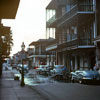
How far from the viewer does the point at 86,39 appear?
2962 centimetres

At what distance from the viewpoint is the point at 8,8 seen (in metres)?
6.73

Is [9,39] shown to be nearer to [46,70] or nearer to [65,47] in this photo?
[65,47]

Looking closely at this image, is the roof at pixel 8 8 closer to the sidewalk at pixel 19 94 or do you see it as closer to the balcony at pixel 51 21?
the sidewalk at pixel 19 94

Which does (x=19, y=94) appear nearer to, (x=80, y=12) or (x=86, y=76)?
(x=86, y=76)

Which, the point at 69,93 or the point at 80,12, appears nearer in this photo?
the point at 69,93

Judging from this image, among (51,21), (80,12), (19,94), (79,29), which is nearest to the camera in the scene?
(19,94)

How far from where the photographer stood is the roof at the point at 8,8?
6277 millimetres

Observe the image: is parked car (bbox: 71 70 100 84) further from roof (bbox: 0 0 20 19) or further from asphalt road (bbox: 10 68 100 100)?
roof (bbox: 0 0 20 19)

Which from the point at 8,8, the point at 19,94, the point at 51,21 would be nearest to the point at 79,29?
the point at 51,21

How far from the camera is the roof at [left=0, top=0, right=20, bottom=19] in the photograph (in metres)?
6.28

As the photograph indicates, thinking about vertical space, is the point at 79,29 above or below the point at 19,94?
above

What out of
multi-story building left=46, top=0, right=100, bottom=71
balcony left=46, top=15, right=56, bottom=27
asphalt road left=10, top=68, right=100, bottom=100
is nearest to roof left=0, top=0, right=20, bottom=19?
asphalt road left=10, top=68, right=100, bottom=100

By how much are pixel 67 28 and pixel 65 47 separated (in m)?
5.52

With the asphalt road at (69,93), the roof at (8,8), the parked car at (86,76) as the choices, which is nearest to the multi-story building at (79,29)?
the parked car at (86,76)
